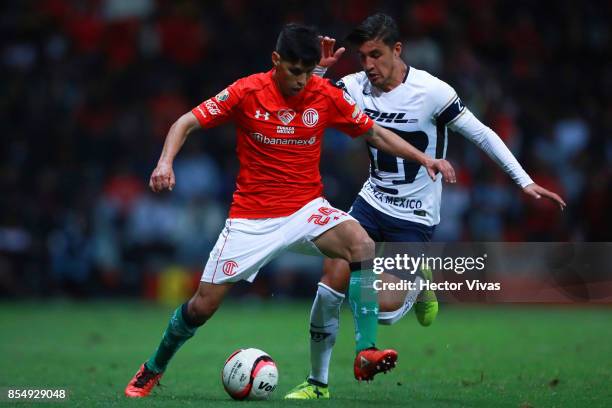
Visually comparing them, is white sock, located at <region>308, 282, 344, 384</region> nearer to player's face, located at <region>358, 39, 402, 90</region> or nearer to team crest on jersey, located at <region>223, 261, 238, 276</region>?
team crest on jersey, located at <region>223, 261, 238, 276</region>

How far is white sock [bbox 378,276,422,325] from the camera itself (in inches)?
317

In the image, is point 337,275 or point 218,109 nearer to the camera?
point 218,109

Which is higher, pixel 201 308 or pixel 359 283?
pixel 359 283

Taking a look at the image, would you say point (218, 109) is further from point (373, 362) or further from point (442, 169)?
point (373, 362)

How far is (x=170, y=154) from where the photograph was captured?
7.20 meters

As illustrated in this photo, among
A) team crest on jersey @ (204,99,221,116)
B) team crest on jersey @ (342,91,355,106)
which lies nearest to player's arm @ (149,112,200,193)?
team crest on jersey @ (204,99,221,116)

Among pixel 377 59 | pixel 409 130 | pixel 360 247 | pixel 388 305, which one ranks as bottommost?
pixel 388 305

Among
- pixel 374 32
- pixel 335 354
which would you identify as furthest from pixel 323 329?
pixel 335 354

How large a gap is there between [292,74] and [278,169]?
2.23 ft

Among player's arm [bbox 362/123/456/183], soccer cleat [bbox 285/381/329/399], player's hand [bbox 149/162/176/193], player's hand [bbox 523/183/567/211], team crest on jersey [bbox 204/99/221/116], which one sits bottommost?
soccer cleat [bbox 285/381/329/399]

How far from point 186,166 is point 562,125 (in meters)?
5.74

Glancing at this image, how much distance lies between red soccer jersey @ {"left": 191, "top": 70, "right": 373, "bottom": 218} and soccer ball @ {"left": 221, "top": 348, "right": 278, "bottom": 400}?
0.99 m

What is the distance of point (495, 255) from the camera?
8.66 metres

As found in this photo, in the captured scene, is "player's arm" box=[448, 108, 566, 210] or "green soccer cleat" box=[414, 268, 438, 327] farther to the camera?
"green soccer cleat" box=[414, 268, 438, 327]
